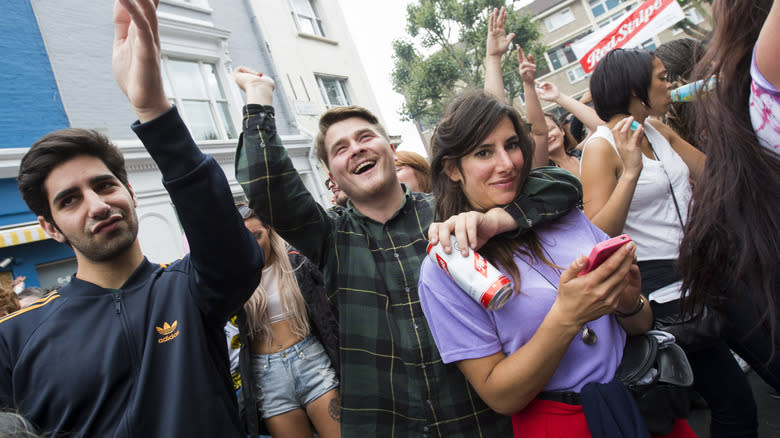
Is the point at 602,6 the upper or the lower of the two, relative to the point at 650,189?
upper

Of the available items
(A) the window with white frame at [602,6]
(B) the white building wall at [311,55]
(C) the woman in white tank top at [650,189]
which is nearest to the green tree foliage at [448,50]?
(B) the white building wall at [311,55]

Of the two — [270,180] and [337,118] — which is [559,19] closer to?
[337,118]

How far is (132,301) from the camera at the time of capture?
1.60 metres

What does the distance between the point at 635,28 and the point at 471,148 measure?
5996mm

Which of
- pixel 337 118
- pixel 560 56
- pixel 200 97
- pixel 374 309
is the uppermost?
pixel 560 56

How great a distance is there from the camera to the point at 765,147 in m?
0.99

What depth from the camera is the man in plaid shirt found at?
1688 mm

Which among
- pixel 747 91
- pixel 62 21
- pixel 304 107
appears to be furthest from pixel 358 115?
pixel 62 21

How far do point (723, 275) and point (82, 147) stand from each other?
245cm

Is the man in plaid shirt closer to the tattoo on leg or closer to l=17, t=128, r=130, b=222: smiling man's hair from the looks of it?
l=17, t=128, r=130, b=222: smiling man's hair

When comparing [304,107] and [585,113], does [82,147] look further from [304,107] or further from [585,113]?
[304,107]

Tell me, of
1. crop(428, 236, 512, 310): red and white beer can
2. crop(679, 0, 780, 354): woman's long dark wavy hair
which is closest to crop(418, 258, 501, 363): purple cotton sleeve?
crop(428, 236, 512, 310): red and white beer can

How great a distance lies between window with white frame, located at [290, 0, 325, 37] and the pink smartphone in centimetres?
1458

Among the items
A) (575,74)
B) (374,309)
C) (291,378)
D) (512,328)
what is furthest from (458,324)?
(575,74)
